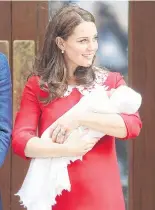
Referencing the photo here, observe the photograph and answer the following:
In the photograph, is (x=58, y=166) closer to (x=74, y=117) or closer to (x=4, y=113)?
(x=74, y=117)

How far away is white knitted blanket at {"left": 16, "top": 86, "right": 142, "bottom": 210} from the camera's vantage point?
6.64 ft

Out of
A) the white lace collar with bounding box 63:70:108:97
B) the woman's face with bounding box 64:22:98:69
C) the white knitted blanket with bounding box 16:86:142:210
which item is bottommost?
the white knitted blanket with bounding box 16:86:142:210

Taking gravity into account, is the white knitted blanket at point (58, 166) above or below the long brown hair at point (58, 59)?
below

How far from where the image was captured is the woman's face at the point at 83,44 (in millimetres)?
2096

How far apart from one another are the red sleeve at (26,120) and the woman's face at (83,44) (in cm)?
18

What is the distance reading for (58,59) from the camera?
2.18 m

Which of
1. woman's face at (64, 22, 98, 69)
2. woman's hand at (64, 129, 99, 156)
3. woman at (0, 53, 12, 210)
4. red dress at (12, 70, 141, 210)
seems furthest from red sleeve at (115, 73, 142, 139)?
woman at (0, 53, 12, 210)

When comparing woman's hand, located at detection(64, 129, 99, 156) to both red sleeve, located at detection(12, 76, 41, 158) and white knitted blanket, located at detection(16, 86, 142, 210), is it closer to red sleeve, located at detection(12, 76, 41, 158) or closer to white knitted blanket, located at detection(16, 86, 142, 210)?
white knitted blanket, located at detection(16, 86, 142, 210)

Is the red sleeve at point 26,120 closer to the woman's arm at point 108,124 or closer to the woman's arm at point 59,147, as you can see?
the woman's arm at point 59,147

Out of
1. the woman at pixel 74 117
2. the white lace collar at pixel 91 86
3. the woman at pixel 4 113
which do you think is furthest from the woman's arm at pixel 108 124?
the woman at pixel 4 113

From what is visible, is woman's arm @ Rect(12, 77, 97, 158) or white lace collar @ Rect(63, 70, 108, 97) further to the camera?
white lace collar @ Rect(63, 70, 108, 97)

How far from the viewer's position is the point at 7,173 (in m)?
3.22

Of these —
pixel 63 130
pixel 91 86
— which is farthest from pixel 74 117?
pixel 91 86

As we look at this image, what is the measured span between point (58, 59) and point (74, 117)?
0.86ft
